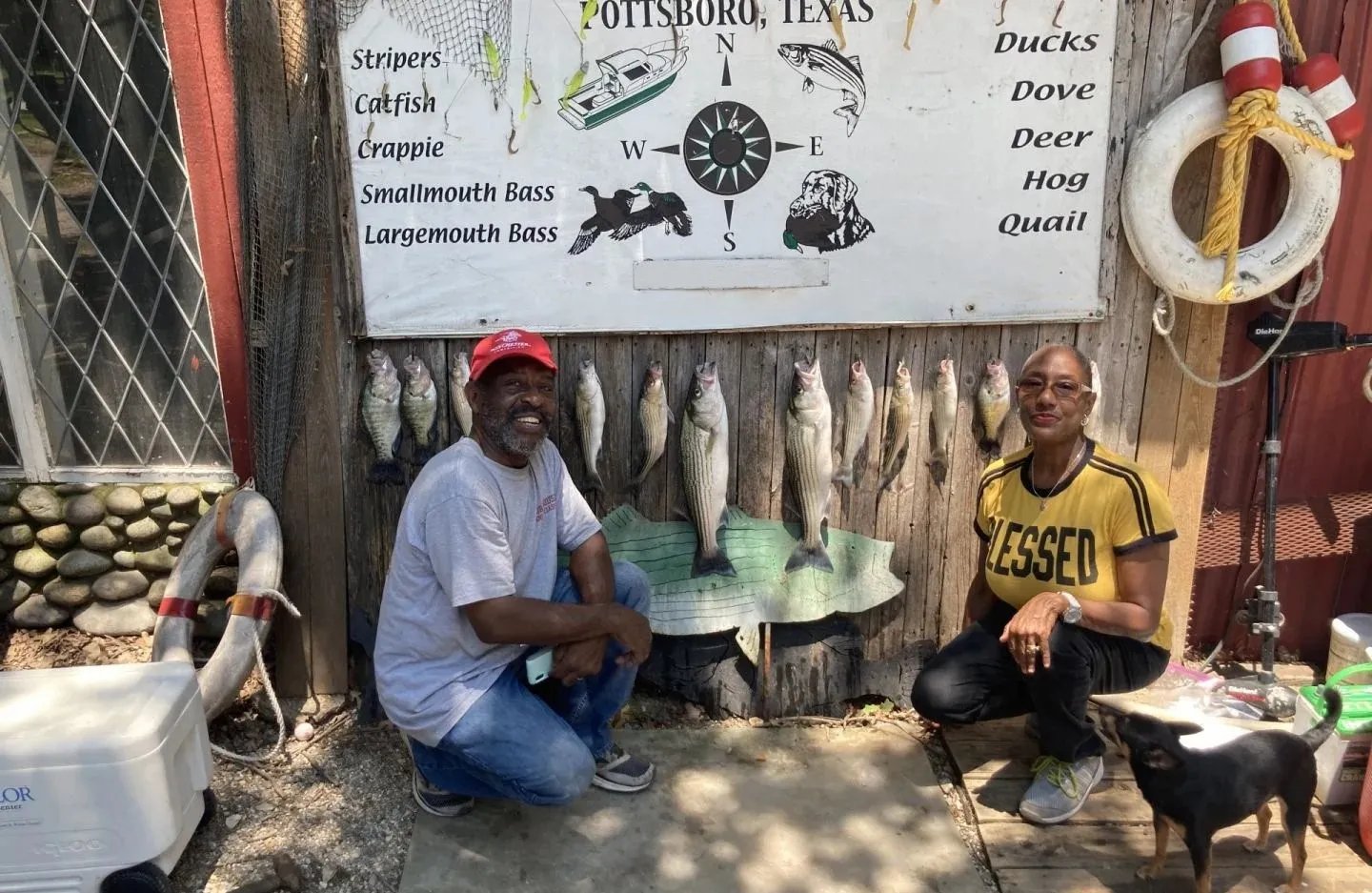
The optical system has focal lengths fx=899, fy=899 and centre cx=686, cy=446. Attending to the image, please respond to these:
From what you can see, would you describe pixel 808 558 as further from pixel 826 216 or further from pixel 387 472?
pixel 387 472

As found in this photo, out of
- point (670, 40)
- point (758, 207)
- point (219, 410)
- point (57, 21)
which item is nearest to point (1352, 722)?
point (758, 207)

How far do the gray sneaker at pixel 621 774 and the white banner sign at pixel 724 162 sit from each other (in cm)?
150

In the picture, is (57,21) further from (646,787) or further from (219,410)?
(646,787)

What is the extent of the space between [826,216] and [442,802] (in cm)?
234

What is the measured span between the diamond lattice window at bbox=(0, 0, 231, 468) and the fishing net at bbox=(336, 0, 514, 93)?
94 centimetres

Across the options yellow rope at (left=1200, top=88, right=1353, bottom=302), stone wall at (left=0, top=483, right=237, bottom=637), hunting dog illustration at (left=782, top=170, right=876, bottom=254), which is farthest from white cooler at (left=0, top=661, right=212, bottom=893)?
A: yellow rope at (left=1200, top=88, right=1353, bottom=302)

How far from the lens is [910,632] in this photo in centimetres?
353

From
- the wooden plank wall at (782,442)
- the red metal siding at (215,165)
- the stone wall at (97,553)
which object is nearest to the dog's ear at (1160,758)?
the wooden plank wall at (782,442)

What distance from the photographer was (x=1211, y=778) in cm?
235

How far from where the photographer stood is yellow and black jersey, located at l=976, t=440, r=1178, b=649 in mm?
2678

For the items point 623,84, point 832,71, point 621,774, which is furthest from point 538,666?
point 832,71

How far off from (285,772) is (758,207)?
258 cm

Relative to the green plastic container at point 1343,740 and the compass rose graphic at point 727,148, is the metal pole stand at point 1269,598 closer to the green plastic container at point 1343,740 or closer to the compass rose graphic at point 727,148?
the green plastic container at point 1343,740

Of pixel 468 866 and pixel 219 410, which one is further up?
pixel 219 410
